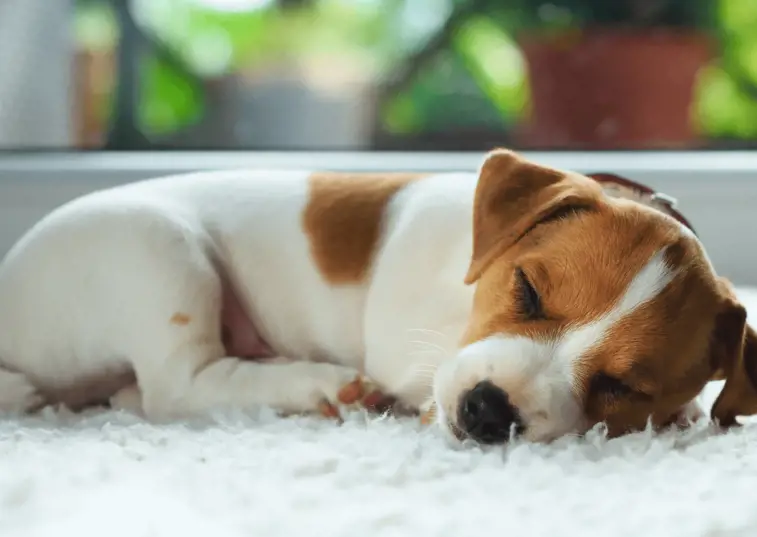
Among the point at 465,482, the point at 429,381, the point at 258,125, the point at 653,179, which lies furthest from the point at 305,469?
the point at 258,125

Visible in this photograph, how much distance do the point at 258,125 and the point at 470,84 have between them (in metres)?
0.67

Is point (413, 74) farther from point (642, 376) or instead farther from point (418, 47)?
point (642, 376)

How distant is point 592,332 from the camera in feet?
4.08

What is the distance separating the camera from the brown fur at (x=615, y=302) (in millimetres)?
1246

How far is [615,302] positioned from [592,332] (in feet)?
0.17

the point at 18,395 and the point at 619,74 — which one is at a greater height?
the point at 619,74

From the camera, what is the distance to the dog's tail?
1.51 metres

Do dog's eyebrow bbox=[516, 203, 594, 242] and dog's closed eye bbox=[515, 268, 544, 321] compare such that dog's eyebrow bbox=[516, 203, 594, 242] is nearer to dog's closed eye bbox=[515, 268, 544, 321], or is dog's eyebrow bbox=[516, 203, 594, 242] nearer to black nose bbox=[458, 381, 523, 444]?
dog's closed eye bbox=[515, 268, 544, 321]

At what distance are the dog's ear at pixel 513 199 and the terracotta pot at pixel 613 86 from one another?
1.45 metres

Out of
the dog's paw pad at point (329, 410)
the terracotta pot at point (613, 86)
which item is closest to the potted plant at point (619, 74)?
the terracotta pot at point (613, 86)

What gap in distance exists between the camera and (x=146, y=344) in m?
1.53

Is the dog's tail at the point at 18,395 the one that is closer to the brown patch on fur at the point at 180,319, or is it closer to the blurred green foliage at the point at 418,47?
the brown patch on fur at the point at 180,319

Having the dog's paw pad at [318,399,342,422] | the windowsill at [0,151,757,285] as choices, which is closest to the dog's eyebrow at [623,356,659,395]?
the dog's paw pad at [318,399,342,422]

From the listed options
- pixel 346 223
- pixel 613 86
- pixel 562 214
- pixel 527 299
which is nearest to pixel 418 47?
pixel 613 86
